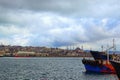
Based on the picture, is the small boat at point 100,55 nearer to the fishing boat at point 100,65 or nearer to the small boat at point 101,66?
the fishing boat at point 100,65

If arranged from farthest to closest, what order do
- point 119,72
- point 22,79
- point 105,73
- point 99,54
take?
1. point 99,54
2. point 105,73
3. point 22,79
4. point 119,72

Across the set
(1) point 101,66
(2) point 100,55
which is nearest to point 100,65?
(1) point 101,66

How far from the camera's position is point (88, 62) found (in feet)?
309

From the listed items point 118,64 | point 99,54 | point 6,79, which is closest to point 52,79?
point 6,79

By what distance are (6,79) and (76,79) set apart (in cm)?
1493

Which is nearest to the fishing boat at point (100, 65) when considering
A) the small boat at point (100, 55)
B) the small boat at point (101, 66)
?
the small boat at point (101, 66)

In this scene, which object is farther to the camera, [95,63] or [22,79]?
[95,63]

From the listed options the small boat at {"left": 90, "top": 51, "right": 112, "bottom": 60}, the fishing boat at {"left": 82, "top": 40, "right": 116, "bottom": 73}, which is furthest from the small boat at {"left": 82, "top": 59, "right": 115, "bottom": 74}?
the small boat at {"left": 90, "top": 51, "right": 112, "bottom": 60}

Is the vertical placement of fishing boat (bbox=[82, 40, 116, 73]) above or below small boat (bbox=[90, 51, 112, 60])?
below

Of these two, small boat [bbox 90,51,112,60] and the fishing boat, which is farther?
small boat [bbox 90,51,112,60]

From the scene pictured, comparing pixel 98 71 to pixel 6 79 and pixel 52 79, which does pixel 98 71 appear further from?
pixel 6 79

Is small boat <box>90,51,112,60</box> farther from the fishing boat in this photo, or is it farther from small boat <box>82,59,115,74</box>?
small boat <box>82,59,115,74</box>

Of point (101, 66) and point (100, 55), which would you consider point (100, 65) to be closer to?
point (101, 66)

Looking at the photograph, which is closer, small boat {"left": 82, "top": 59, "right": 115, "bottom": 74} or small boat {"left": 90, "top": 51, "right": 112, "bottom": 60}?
small boat {"left": 82, "top": 59, "right": 115, "bottom": 74}
